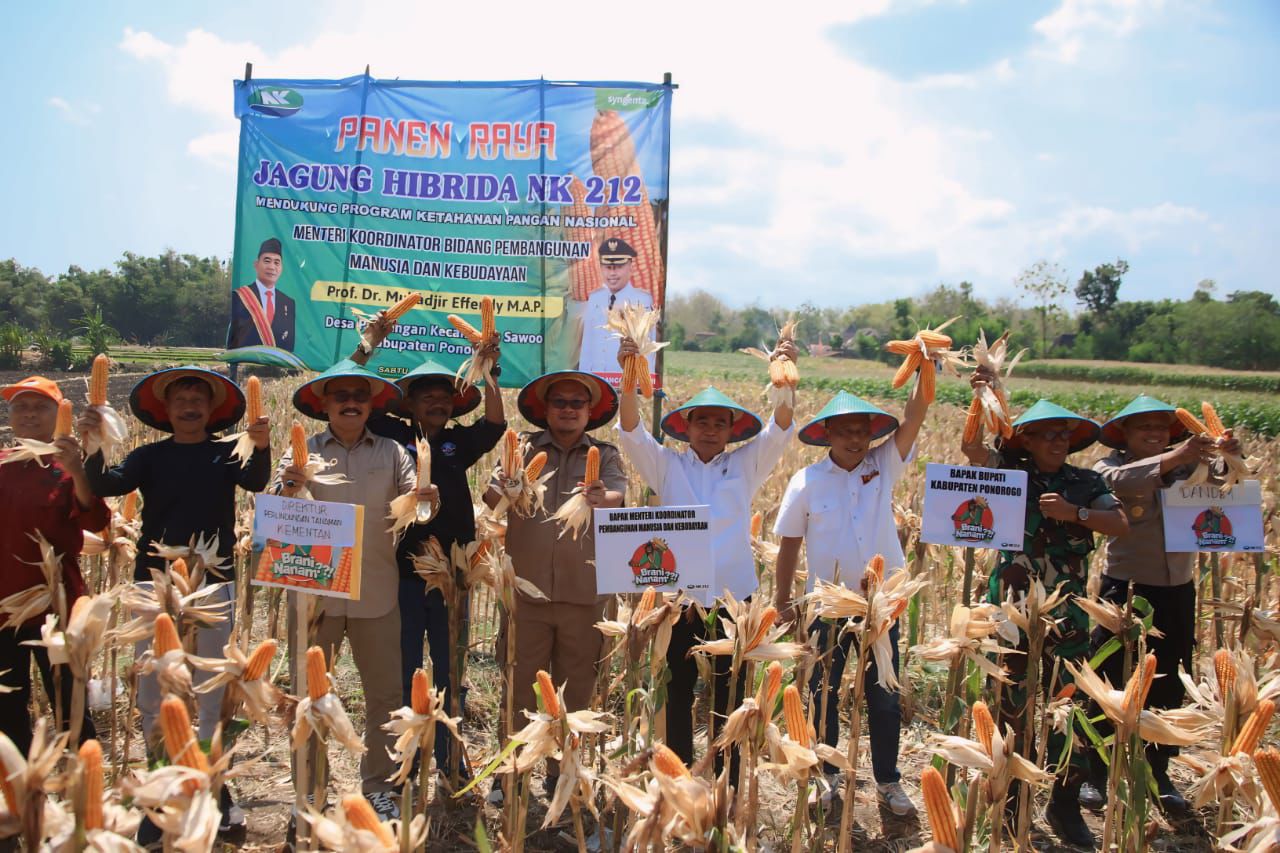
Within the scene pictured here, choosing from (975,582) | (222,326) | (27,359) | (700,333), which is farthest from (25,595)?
(700,333)

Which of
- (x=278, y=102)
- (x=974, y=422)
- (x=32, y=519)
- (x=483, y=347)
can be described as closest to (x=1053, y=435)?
(x=974, y=422)

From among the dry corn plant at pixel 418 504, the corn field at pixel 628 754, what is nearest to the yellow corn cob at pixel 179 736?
the corn field at pixel 628 754

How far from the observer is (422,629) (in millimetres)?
4211

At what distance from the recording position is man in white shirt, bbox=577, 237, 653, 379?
633cm

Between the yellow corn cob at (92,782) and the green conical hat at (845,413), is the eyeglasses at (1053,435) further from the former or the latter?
the yellow corn cob at (92,782)

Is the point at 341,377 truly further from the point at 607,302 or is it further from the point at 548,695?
the point at 607,302

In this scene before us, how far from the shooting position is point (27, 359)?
27312 millimetres

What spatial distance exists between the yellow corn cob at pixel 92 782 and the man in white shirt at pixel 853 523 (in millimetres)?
2832

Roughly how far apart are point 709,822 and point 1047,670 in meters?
3.02

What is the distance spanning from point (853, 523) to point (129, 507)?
164 inches

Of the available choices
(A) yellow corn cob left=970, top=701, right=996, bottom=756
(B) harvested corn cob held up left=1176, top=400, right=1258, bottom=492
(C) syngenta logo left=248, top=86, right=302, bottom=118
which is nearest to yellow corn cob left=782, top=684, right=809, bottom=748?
(A) yellow corn cob left=970, top=701, right=996, bottom=756

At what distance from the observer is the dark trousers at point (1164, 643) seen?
438 centimetres

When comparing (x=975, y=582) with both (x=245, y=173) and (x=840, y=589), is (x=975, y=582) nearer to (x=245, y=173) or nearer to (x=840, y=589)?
(x=840, y=589)

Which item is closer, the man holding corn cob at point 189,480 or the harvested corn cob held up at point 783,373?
the man holding corn cob at point 189,480
